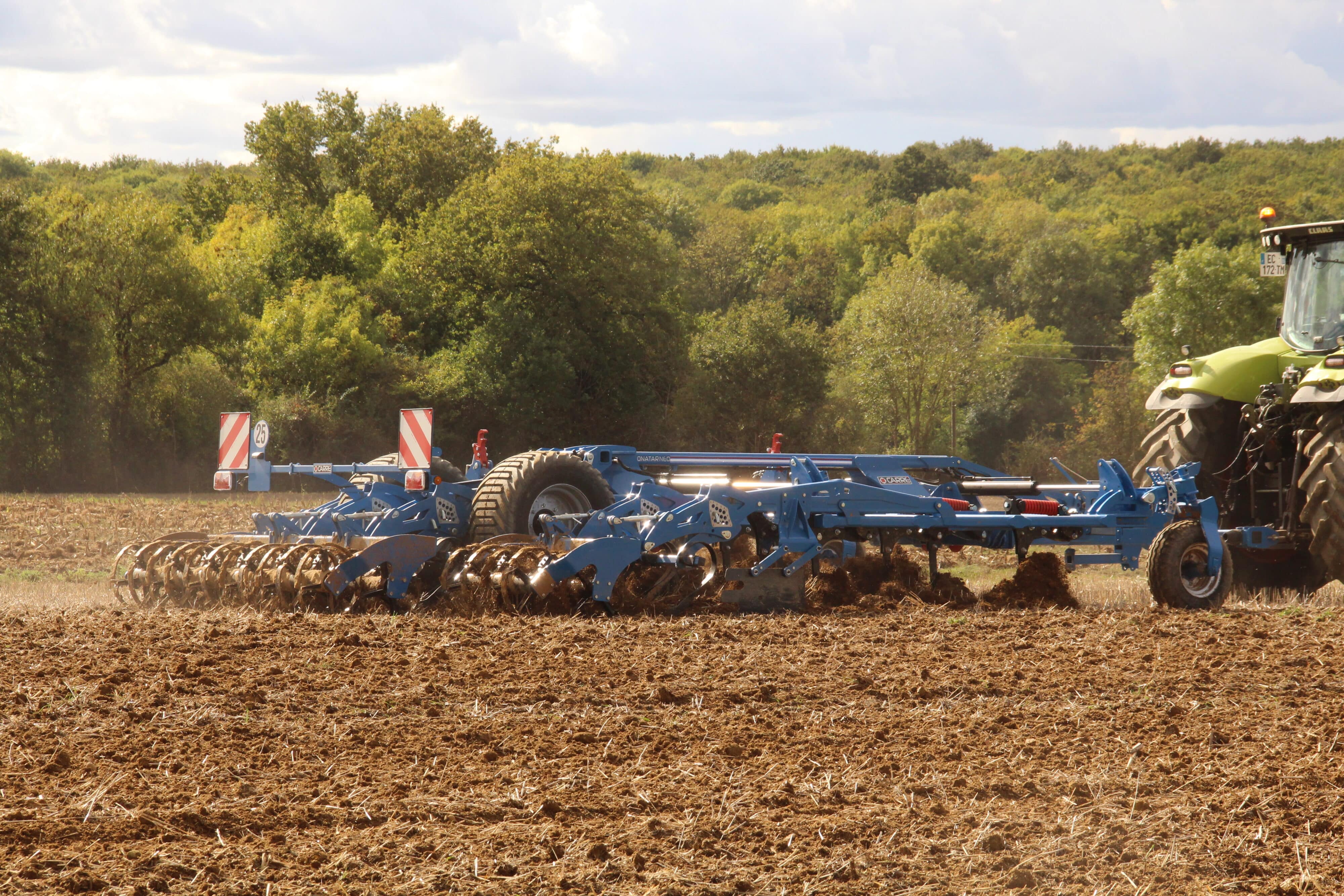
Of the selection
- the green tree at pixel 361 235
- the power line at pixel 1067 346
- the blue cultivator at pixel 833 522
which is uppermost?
the green tree at pixel 361 235

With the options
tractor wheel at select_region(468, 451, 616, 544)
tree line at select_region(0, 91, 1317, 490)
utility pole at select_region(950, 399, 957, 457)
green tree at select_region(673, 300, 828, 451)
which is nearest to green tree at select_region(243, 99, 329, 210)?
tree line at select_region(0, 91, 1317, 490)

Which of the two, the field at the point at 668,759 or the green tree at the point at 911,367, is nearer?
the field at the point at 668,759

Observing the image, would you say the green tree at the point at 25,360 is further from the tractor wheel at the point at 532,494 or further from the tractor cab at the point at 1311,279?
the tractor cab at the point at 1311,279

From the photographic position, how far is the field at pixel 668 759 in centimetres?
333

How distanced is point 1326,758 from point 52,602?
881 centimetres

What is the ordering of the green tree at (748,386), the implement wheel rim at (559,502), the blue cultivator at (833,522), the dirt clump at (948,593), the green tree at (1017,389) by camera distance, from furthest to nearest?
the green tree at (1017,389), the green tree at (748,386), the dirt clump at (948,593), the implement wheel rim at (559,502), the blue cultivator at (833,522)

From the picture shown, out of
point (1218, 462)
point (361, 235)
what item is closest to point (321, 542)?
point (1218, 462)

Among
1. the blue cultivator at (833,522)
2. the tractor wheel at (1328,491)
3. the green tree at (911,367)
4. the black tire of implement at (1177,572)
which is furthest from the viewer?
the green tree at (911,367)

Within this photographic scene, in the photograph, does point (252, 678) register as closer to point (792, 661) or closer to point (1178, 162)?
point (792, 661)

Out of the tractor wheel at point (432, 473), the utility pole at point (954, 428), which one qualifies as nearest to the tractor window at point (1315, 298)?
the tractor wheel at point (432, 473)

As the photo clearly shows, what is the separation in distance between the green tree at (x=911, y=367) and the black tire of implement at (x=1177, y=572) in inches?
1094

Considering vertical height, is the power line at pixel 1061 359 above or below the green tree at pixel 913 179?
below

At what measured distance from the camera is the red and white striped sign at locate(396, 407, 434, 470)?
9070 millimetres

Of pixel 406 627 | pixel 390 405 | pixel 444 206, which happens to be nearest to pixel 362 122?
pixel 444 206
